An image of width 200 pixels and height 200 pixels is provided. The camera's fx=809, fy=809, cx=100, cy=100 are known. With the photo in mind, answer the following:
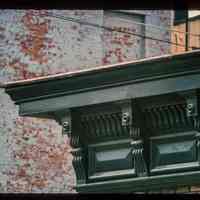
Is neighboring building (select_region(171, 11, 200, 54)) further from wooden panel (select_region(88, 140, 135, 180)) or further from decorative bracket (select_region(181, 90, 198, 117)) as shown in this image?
decorative bracket (select_region(181, 90, 198, 117))

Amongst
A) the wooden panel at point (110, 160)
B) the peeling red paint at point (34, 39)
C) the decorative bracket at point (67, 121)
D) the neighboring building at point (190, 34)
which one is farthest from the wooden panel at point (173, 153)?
the peeling red paint at point (34, 39)

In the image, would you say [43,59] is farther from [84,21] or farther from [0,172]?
[0,172]

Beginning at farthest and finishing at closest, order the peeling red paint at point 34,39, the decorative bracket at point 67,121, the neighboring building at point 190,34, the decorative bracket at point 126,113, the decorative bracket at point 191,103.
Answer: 1. the peeling red paint at point 34,39
2. the neighboring building at point 190,34
3. the decorative bracket at point 67,121
4. the decorative bracket at point 126,113
5. the decorative bracket at point 191,103

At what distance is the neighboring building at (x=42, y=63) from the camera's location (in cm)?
1546

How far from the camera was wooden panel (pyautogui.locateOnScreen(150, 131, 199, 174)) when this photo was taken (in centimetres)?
790

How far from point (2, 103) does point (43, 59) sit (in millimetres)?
1180

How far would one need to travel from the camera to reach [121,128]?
8500mm

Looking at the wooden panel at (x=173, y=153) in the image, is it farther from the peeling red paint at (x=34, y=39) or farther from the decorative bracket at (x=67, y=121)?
the peeling red paint at (x=34, y=39)

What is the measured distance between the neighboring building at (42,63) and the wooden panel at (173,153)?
7.18 meters

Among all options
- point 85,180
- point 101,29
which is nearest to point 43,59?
point 101,29

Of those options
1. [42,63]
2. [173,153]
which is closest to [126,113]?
[173,153]

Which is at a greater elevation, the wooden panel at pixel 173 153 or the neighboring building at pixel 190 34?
the neighboring building at pixel 190 34

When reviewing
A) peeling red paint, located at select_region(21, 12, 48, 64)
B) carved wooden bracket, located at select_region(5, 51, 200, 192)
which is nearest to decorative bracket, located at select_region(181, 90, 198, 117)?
carved wooden bracket, located at select_region(5, 51, 200, 192)

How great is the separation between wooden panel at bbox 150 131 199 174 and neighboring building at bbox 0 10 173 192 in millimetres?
7181
